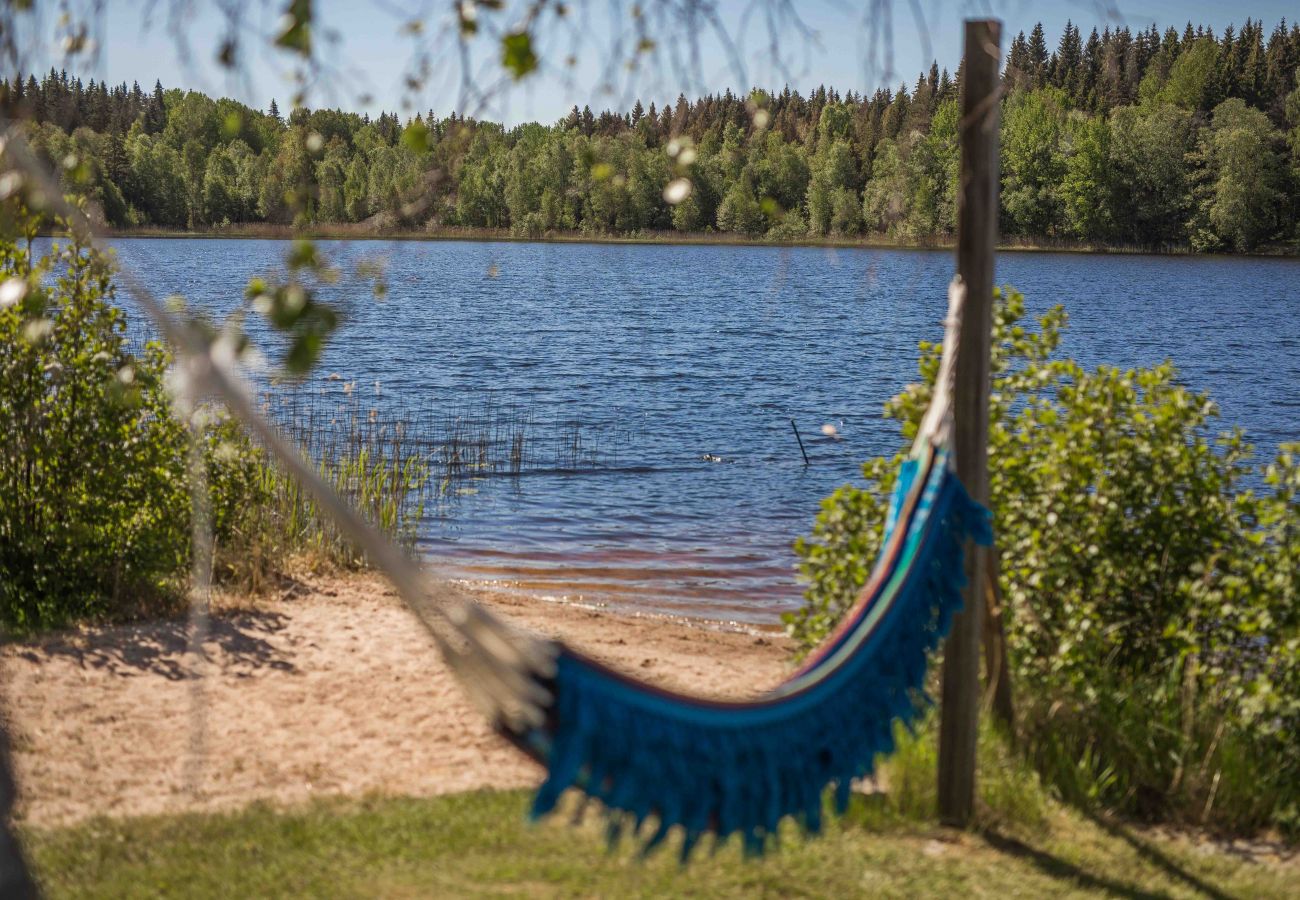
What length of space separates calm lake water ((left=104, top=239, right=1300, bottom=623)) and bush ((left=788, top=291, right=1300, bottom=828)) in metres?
1.17

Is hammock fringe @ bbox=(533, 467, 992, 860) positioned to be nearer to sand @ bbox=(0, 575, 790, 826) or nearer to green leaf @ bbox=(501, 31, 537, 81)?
green leaf @ bbox=(501, 31, 537, 81)

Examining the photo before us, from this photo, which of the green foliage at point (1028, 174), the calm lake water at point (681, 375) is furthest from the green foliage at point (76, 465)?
the green foliage at point (1028, 174)

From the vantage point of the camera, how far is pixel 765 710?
2.50m

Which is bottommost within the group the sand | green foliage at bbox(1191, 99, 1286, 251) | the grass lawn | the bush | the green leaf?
the sand

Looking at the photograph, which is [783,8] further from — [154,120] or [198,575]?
[154,120]

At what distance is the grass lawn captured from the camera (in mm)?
3453

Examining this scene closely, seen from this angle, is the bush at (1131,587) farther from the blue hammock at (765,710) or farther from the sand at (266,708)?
the sand at (266,708)

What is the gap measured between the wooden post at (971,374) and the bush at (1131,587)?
0.53m

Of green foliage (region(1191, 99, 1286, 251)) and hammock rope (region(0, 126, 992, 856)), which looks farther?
green foliage (region(1191, 99, 1286, 251))

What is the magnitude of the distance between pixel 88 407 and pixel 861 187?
208 feet

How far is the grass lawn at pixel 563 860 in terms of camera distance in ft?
11.3

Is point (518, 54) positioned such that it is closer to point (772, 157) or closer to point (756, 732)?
point (756, 732)

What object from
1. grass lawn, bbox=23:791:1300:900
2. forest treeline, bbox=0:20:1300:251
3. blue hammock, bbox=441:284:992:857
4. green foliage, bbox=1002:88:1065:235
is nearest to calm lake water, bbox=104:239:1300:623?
forest treeline, bbox=0:20:1300:251

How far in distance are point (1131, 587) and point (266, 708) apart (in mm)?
3376
